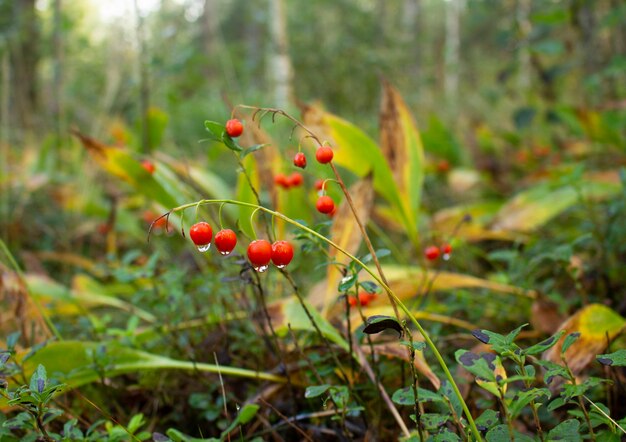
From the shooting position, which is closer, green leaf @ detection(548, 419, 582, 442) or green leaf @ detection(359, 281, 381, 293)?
green leaf @ detection(548, 419, 582, 442)

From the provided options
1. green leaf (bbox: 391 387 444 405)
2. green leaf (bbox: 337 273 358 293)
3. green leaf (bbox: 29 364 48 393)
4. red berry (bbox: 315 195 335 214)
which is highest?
red berry (bbox: 315 195 335 214)

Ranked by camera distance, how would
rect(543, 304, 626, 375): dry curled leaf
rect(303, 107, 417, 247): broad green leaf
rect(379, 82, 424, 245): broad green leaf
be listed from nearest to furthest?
1. rect(543, 304, 626, 375): dry curled leaf
2. rect(303, 107, 417, 247): broad green leaf
3. rect(379, 82, 424, 245): broad green leaf

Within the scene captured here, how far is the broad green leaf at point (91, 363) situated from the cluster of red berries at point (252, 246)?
1.31ft

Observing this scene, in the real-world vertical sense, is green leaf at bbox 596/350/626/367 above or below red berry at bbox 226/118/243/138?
below

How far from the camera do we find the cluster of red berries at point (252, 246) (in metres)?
0.71

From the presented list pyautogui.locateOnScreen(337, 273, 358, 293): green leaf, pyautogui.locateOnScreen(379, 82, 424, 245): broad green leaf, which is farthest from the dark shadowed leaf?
pyautogui.locateOnScreen(379, 82, 424, 245): broad green leaf

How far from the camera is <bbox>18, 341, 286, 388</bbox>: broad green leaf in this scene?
3.46 ft

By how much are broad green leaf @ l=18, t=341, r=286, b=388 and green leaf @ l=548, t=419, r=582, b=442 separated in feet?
1.74

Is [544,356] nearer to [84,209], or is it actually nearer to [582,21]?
[84,209]

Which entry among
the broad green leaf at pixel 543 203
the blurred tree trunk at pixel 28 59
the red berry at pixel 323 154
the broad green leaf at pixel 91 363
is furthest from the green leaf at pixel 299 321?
the blurred tree trunk at pixel 28 59

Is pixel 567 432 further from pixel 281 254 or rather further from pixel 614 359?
pixel 281 254

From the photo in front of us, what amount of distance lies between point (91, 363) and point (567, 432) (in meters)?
0.85

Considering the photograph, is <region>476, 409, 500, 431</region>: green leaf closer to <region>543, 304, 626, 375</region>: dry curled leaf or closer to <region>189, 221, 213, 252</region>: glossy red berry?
<region>543, 304, 626, 375</region>: dry curled leaf

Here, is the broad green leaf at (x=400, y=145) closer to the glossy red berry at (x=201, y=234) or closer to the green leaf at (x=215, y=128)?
the green leaf at (x=215, y=128)
